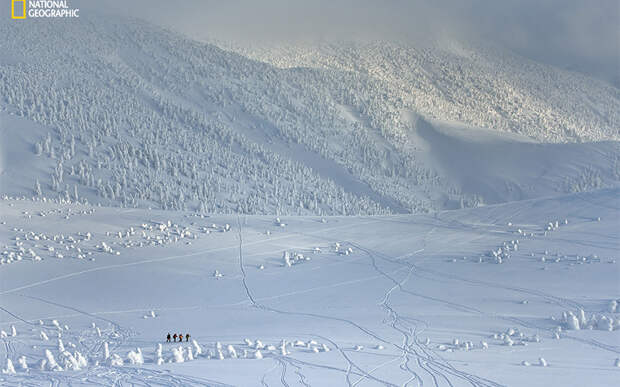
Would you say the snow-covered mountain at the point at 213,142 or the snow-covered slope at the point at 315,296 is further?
the snow-covered mountain at the point at 213,142

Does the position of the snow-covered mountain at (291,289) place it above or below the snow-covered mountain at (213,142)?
below

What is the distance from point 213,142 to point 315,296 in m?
107

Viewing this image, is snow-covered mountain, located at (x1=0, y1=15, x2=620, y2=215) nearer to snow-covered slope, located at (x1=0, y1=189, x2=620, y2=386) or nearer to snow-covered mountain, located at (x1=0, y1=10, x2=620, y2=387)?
snow-covered mountain, located at (x1=0, y1=10, x2=620, y2=387)

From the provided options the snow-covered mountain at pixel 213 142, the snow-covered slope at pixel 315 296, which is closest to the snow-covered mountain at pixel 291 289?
the snow-covered slope at pixel 315 296

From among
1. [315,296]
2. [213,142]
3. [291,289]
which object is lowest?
[315,296]

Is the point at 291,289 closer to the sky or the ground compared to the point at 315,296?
closer to the sky

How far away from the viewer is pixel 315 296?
32.3m

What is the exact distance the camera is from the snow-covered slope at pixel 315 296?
19250 mm

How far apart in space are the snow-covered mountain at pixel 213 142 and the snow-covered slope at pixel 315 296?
56167 millimetres

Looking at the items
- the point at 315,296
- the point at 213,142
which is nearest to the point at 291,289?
the point at 315,296

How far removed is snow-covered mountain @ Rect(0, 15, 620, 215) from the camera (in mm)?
104688

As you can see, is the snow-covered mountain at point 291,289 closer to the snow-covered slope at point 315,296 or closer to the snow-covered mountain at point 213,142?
the snow-covered slope at point 315,296

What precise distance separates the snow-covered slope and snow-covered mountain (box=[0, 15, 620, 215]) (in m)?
56.2

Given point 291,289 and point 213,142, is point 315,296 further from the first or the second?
point 213,142
